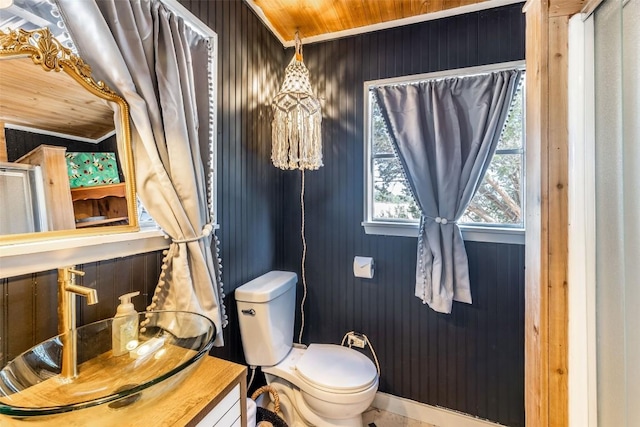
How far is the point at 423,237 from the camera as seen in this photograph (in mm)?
1629

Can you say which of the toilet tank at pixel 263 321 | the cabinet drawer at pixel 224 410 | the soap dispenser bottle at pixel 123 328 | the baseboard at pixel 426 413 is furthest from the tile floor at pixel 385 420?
the soap dispenser bottle at pixel 123 328

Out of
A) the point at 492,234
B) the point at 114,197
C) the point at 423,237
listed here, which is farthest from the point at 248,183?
the point at 492,234

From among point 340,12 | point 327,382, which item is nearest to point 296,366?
point 327,382

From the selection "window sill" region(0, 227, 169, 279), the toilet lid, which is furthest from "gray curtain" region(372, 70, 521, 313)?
"window sill" region(0, 227, 169, 279)

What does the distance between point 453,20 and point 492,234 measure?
49.0 inches

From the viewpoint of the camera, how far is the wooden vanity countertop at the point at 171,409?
0.60 metres

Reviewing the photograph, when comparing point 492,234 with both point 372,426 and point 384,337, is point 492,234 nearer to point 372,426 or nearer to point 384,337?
point 384,337

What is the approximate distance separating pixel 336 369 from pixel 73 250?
1.24 metres

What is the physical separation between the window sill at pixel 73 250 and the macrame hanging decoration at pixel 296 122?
2.81 ft

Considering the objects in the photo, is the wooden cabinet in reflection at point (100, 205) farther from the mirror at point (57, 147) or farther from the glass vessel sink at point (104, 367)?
the glass vessel sink at point (104, 367)

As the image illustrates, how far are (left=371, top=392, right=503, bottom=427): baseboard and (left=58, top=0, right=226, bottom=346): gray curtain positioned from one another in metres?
1.21

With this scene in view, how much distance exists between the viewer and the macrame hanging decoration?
1642 millimetres

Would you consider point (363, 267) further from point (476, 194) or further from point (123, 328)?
point (123, 328)

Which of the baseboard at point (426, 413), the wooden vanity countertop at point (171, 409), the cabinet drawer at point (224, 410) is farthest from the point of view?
the baseboard at point (426, 413)
